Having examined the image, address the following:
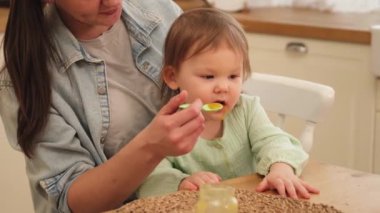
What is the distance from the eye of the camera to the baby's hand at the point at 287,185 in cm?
105

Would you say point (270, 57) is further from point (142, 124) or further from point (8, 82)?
point (8, 82)

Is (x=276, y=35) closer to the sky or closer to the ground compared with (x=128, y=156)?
closer to the ground

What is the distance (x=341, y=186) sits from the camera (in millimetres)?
1095

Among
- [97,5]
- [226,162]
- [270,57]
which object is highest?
[97,5]

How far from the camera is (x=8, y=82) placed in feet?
3.92

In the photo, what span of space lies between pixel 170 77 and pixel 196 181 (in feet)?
0.84

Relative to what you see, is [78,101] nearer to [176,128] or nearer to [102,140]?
[102,140]

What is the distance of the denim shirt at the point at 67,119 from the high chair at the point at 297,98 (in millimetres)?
306

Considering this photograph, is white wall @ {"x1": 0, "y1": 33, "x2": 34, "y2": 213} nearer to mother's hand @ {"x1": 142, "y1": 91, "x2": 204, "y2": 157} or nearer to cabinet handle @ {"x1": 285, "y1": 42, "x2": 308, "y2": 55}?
cabinet handle @ {"x1": 285, "y1": 42, "x2": 308, "y2": 55}

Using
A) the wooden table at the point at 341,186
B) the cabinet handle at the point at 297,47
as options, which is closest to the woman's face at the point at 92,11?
the wooden table at the point at 341,186

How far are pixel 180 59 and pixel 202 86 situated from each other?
0.08m

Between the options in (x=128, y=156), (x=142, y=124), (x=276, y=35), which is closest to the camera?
(x=128, y=156)

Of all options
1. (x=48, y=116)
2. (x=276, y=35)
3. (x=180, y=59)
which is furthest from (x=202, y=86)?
(x=276, y=35)

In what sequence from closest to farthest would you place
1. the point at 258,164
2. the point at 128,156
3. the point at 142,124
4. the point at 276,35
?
the point at 128,156
the point at 258,164
the point at 142,124
the point at 276,35
